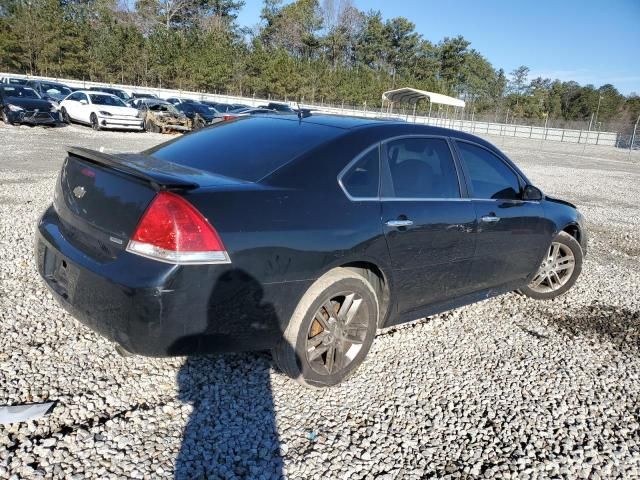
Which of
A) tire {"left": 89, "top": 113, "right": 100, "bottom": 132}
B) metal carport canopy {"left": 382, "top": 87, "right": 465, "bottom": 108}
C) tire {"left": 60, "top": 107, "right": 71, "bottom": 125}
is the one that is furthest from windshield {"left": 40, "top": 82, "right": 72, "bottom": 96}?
metal carport canopy {"left": 382, "top": 87, "right": 465, "bottom": 108}

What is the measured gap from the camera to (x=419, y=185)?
11.5 ft

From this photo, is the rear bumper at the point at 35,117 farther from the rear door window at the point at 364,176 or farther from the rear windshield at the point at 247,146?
the rear door window at the point at 364,176

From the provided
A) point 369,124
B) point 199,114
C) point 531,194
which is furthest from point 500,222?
point 199,114

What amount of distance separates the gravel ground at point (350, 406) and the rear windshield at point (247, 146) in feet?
4.23

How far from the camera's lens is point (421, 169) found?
357 centimetres

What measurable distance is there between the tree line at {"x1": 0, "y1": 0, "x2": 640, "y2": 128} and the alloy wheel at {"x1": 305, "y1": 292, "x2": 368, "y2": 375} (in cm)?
5083

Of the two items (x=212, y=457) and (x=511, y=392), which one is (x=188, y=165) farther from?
(x=511, y=392)

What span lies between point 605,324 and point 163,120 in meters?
19.5

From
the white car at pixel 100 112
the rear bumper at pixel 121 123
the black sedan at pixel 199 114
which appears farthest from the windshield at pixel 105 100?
the black sedan at pixel 199 114

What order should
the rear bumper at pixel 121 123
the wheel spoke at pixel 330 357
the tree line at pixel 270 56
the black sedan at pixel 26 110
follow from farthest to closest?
the tree line at pixel 270 56, the rear bumper at pixel 121 123, the black sedan at pixel 26 110, the wheel spoke at pixel 330 357

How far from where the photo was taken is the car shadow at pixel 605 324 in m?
4.20

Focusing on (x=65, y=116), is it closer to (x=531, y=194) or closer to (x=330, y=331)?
(x=531, y=194)

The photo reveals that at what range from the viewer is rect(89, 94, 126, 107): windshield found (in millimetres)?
20497

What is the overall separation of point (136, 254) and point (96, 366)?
3.69 ft
